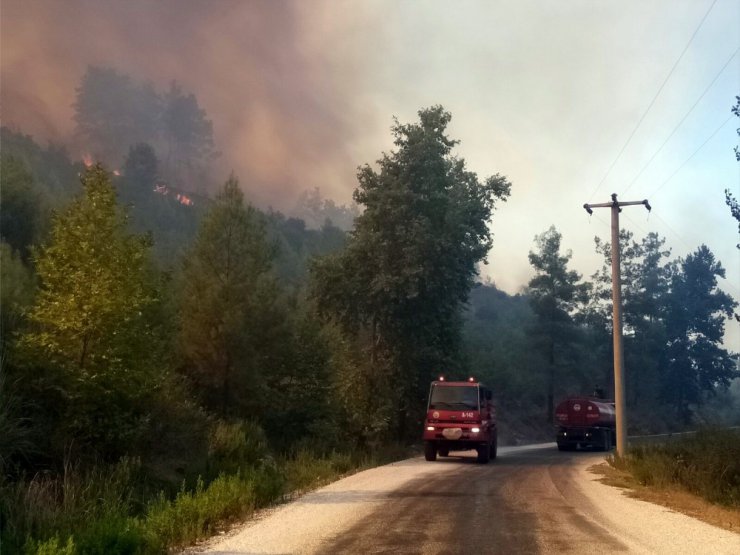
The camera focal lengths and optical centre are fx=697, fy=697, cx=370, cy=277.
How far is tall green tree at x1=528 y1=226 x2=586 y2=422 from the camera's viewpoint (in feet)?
225

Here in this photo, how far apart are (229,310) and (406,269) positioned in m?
8.36

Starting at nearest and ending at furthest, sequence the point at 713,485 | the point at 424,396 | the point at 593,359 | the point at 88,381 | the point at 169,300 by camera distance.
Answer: the point at 713,485, the point at 88,381, the point at 169,300, the point at 424,396, the point at 593,359

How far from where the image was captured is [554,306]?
227ft

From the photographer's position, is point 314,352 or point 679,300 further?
point 679,300

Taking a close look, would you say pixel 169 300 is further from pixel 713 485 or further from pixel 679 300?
pixel 679 300

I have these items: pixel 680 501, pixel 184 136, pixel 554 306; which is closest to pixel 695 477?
pixel 680 501

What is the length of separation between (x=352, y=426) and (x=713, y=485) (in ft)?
62.9

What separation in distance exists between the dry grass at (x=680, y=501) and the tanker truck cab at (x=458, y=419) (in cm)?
510

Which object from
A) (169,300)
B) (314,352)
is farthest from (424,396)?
(169,300)

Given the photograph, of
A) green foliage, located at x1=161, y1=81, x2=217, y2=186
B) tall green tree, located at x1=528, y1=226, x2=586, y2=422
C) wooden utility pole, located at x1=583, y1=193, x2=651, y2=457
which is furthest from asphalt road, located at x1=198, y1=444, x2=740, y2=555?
green foliage, located at x1=161, y1=81, x2=217, y2=186

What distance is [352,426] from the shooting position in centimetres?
3256

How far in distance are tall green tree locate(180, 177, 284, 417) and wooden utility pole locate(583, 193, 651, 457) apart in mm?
14157

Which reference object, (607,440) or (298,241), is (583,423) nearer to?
(607,440)

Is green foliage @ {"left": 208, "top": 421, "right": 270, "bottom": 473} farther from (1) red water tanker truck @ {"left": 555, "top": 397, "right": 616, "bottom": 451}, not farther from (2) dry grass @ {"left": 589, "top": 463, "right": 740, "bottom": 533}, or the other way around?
(1) red water tanker truck @ {"left": 555, "top": 397, "right": 616, "bottom": 451}
